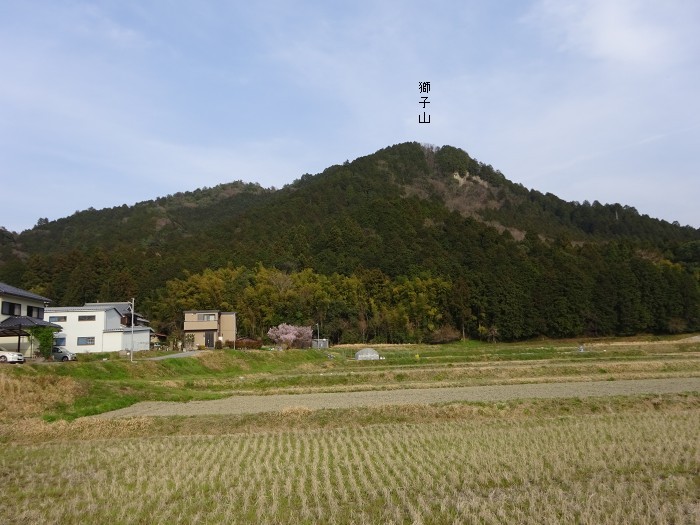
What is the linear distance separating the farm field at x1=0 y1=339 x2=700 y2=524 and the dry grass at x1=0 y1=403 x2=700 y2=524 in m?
0.03

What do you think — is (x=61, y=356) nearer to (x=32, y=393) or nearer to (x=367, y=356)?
(x=32, y=393)

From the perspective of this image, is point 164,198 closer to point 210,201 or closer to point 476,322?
point 210,201

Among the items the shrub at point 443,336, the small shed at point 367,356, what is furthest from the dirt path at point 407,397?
the shrub at point 443,336

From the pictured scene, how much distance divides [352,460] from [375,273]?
5619 centimetres

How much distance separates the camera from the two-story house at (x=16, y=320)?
29.2m

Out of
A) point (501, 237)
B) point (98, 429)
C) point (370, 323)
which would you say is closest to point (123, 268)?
point (370, 323)

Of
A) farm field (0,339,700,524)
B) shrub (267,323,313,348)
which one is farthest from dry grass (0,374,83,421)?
shrub (267,323,313,348)

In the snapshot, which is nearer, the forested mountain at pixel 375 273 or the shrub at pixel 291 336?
the shrub at pixel 291 336

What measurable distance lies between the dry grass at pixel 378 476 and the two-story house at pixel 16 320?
21237 mm

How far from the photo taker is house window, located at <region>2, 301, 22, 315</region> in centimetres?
3042

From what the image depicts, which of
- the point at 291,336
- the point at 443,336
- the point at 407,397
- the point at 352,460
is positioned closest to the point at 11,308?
the point at 291,336

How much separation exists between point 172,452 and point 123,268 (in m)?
66.1

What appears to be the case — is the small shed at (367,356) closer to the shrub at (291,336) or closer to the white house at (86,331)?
the shrub at (291,336)

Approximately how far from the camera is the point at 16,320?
1163 inches
